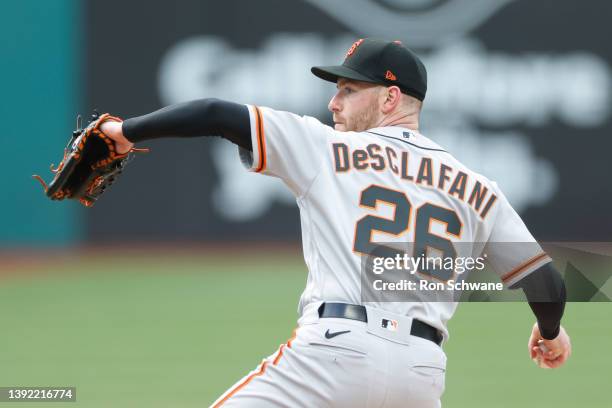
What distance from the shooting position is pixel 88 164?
10.8 feet

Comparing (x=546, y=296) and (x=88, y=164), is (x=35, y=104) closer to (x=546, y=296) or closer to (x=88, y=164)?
(x=88, y=164)

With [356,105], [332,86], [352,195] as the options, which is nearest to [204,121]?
[352,195]

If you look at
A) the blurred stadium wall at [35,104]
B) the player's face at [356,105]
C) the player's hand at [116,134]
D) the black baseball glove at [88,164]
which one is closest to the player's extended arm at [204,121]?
the player's hand at [116,134]

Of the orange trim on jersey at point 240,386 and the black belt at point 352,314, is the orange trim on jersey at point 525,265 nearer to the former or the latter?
the black belt at point 352,314

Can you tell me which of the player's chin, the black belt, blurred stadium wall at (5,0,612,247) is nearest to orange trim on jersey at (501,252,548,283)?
the black belt

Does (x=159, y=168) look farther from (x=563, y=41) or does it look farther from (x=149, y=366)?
(x=149, y=366)

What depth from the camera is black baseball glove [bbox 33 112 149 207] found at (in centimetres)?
321

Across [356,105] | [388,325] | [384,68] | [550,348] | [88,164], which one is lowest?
[550,348]

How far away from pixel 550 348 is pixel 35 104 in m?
10.2

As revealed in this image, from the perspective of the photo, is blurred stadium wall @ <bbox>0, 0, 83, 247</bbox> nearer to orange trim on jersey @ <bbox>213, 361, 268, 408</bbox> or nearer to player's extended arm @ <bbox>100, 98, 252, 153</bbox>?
player's extended arm @ <bbox>100, 98, 252, 153</bbox>

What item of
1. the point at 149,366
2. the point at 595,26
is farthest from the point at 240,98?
the point at 149,366

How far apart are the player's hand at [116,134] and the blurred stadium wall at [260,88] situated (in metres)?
9.22

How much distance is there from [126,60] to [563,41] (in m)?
5.61

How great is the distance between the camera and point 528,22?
12695mm
